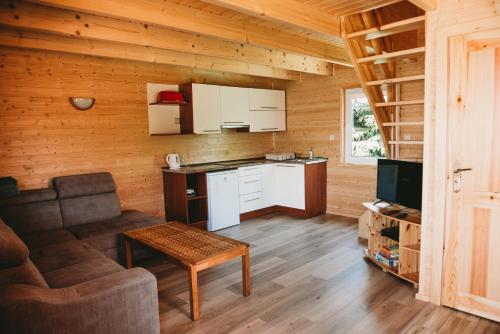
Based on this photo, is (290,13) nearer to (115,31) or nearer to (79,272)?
(115,31)

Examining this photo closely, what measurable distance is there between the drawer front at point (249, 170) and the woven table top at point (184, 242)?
1996 millimetres

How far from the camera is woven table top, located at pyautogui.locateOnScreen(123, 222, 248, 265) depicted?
2.80 meters

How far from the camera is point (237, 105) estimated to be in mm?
5711

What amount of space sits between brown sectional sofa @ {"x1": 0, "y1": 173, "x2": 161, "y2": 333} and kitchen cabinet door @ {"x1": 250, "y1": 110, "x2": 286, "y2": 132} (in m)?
2.56

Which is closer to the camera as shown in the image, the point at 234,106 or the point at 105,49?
the point at 105,49

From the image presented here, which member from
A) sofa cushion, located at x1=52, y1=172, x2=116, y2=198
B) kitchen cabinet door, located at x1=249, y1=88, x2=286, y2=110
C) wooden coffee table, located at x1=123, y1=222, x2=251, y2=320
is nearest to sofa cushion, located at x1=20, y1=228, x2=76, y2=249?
sofa cushion, located at x1=52, y1=172, x2=116, y2=198

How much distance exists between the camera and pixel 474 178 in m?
2.69

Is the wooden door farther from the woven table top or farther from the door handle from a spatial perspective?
the woven table top

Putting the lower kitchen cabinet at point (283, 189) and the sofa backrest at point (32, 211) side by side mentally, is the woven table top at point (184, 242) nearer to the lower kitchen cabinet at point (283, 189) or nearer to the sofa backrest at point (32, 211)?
the sofa backrest at point (32, 211)

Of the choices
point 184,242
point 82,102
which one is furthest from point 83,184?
point 184,242

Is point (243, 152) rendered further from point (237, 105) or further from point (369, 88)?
point (369, 88)

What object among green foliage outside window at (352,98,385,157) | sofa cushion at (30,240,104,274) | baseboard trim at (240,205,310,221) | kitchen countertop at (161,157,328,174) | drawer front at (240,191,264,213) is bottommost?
baseboard trim at (240,205,310,221)

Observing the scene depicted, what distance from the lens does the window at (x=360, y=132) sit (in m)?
5.43

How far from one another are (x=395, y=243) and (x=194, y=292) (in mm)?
2201
